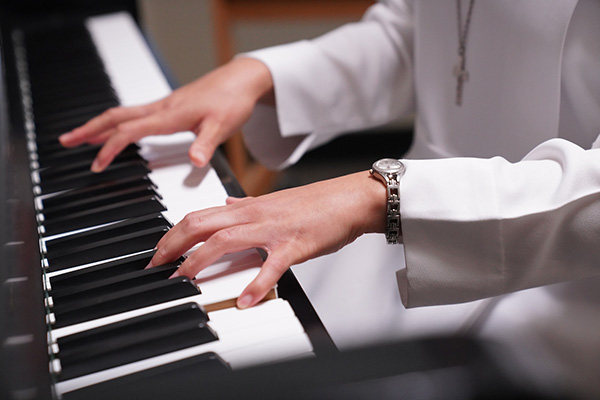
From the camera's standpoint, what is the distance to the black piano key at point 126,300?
0.56 meters

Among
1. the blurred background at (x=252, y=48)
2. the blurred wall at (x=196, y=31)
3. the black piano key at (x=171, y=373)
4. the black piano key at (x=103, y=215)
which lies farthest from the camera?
the blurred wall at (x=196, y=31)

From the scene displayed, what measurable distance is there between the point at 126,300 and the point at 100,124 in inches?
16.4

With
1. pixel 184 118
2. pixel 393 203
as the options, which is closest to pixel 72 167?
pixel 184 118

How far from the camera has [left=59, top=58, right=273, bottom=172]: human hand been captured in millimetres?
873

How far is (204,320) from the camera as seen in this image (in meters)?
0.55

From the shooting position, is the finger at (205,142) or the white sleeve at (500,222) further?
the finger at (205,142)

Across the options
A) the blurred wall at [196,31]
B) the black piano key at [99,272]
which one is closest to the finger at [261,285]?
the black piano key at [99,272]

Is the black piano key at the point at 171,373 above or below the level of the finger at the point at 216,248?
below

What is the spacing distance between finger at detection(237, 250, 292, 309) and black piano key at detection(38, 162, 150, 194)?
1.12 ft

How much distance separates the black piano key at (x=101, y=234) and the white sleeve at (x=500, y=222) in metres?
0.28

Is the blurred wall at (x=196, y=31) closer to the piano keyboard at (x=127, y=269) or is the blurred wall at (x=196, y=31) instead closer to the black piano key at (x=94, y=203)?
the piano keyboard at (x=127, y=269)

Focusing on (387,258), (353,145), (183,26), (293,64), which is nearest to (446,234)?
(387,258)

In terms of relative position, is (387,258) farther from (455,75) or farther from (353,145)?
(353,145)

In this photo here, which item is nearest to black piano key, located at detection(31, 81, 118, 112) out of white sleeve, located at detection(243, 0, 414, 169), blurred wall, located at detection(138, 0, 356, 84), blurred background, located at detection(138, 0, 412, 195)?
white sleeve, located at detection(243, 0, 414, 169)
